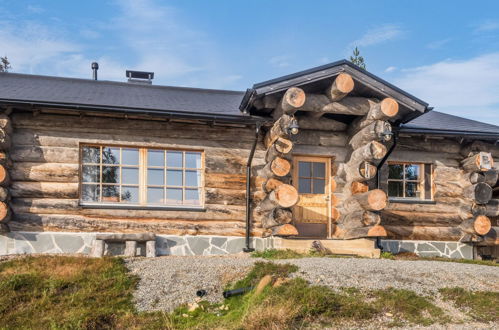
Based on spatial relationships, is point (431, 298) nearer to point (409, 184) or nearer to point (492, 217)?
point (409, 184)

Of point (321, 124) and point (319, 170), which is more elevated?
point (321, 124)

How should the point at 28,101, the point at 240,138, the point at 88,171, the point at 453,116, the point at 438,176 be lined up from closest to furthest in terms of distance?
1. the point at 28,101
2. the point at 88,171
3. the point at 240,138
4. the point at 438,176
5. the point at 453,116

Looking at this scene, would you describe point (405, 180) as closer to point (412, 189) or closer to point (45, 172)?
point (412, 189)

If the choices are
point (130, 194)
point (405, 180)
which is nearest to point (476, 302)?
point (405, 180)

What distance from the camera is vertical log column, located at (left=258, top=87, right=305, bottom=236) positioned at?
984 centimetres

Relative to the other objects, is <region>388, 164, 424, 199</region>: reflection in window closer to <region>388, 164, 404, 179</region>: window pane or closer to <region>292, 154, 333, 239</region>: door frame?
<region>388, 164, 404, 179</region>: window pane

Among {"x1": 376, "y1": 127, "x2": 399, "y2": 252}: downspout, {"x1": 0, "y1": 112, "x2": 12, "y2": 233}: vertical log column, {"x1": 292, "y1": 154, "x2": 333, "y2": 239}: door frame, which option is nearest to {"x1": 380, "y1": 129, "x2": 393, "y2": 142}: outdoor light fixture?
{"x1": 376, "y1": 127, "x2": 399, "y2": 252}: downspout

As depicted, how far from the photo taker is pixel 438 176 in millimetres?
12125

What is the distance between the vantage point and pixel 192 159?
11.0 meters

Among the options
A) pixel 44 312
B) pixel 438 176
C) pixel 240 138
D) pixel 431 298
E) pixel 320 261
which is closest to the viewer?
pixel 44 312

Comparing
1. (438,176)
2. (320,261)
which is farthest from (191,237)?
(438,176)

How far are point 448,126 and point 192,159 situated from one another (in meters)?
6.58

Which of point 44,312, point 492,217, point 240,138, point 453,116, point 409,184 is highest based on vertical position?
point 453,116

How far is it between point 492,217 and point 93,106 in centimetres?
1014
